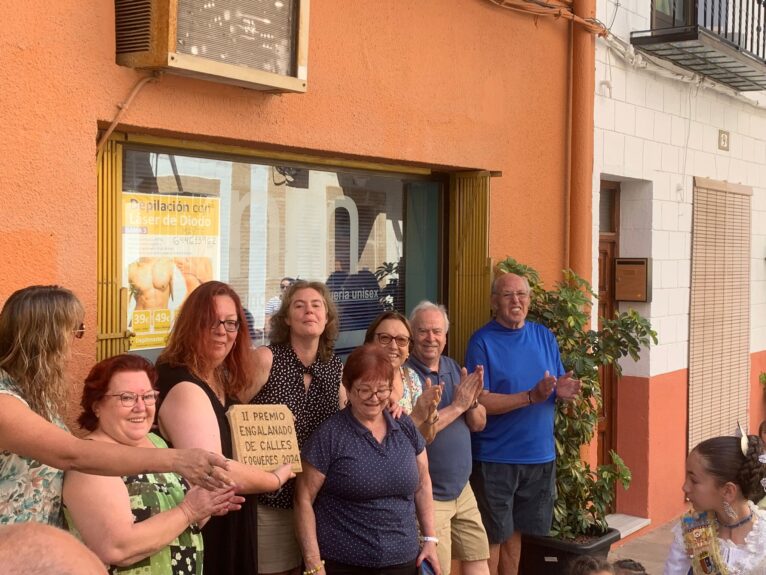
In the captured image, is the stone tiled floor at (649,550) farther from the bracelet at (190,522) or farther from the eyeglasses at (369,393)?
the bracelet at (190,522)

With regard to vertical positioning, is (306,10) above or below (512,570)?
above

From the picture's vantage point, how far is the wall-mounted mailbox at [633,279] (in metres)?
7.72

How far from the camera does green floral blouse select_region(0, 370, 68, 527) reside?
2822mm

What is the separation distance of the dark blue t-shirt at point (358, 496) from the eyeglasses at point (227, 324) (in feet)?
2.10

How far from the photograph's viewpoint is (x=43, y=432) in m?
2.72

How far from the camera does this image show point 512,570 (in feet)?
18.7

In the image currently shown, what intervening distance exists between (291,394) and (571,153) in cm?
334

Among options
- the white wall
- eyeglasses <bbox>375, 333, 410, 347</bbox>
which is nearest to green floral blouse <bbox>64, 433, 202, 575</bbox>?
eyeglasses <bbox>375, 333, 410, 347</bbox>

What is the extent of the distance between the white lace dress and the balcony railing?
4.46 metres

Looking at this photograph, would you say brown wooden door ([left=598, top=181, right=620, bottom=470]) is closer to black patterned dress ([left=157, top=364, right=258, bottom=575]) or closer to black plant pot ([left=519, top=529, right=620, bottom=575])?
black plant pot ([left=519, top=529, right=620, bottom=575])

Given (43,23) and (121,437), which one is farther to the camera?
(43,23)

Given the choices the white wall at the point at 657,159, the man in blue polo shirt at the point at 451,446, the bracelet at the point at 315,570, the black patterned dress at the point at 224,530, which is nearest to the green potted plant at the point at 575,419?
the man in blue polo shirt at the point at 451,446

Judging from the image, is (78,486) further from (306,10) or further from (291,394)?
(306,10)

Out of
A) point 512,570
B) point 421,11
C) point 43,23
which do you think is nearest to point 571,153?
point 421,11
